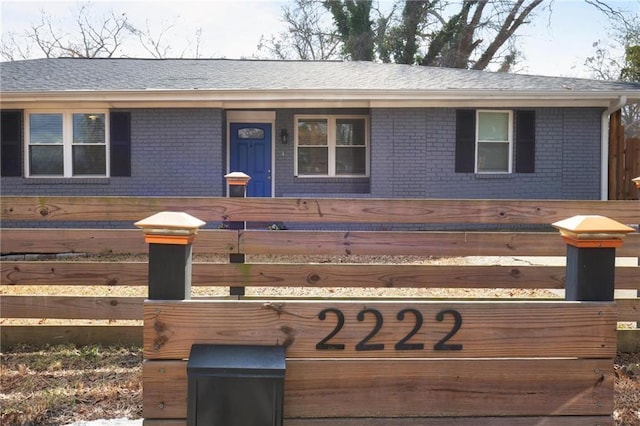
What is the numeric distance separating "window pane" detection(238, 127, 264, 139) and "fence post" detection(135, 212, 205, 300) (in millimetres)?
10620

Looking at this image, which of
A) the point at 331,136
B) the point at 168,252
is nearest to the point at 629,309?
the point at 168,252

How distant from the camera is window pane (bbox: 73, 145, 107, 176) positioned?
38.5 ft

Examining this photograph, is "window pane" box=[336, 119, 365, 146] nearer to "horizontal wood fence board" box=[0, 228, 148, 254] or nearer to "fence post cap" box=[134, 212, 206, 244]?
"horizontal wood fence board" box=[0, 228, 148, 254]

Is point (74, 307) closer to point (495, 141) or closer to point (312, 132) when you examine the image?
point (312, 132)

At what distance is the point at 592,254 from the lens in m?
1.83

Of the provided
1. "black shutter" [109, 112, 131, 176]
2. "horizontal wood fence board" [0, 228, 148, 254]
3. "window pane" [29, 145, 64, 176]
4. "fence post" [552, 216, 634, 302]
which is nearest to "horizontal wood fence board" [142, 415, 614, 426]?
"fence post" [552, 216, 634, 302]

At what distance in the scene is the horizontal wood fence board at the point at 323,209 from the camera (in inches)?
151

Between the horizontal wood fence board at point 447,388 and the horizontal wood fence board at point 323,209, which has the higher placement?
the horizontal wood fence board at point 323,209

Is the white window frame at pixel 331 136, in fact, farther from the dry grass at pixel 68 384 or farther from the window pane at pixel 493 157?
the dry grass at pixel 68 384

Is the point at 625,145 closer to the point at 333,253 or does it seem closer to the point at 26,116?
the point at 333,253

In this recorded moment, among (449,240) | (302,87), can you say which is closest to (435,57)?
(302,87)

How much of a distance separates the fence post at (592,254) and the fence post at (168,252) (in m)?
1.31

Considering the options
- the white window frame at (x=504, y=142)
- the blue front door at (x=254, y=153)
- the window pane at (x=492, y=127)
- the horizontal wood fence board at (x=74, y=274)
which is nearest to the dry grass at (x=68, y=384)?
the horizontal wood fence board at (x=74, y=274)

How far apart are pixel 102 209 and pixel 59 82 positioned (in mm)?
9146
